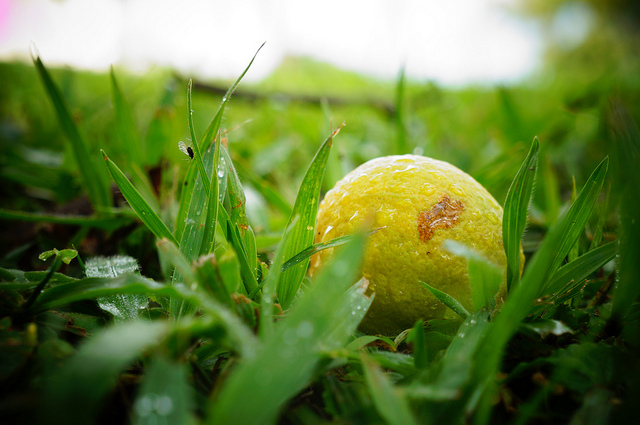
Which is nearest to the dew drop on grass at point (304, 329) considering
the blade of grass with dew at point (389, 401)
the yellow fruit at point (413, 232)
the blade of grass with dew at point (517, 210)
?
the blade of grass with dew at point (389, 401)

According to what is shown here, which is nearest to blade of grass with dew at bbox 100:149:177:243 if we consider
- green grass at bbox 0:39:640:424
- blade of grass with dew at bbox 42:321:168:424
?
green grass at bbox 0:39:640:424

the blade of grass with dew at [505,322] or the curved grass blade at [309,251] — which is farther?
the curved grass blade at [309,251]

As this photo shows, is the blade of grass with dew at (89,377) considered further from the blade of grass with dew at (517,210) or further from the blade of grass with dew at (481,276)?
the blade of grass with dew at (517,210)

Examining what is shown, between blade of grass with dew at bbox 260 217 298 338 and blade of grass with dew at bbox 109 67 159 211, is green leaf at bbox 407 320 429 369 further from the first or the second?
blade of grass with dew at bbox 109 67 159 211

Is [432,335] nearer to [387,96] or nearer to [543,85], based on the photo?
[387,96]

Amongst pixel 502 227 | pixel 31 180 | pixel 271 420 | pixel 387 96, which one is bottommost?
pixel 31 180

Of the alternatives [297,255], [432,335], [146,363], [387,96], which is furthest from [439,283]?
[387,96]

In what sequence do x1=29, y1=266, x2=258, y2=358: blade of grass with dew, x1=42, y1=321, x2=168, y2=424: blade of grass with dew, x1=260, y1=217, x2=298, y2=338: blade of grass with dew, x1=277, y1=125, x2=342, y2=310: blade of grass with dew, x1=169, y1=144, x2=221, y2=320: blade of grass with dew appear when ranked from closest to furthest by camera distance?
x1=42, y1=321, x2=168, y2=424: blade of grass with dew → x1=29, y1=266, x2=258, y2=358: blade of grass with dew → x1=260, y1=217, x2=298, y2=338: blade of grass with dew → x1=169, y1=144, x2=221, y2=320: blade of grass with dew → x1=277, y1=125, x2=342, y2=310: blade of grass with dew
